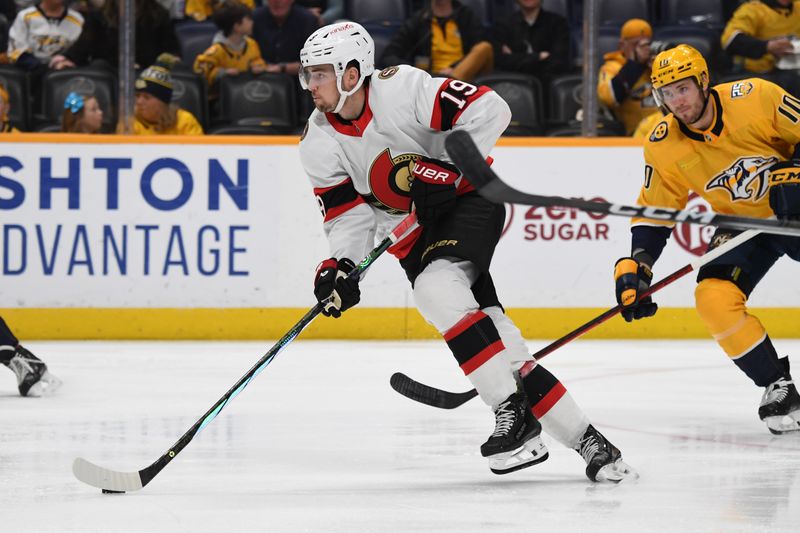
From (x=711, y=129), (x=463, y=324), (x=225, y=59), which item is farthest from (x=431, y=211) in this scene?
(x=225, y=59)

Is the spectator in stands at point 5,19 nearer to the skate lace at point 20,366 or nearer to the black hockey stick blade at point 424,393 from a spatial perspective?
the skate lace at point 20,366

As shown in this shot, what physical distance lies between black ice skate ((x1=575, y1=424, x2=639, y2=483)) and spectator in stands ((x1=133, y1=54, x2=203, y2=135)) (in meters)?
3.57

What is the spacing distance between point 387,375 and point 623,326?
5.18 ft

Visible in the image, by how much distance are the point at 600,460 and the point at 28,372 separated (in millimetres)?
2179

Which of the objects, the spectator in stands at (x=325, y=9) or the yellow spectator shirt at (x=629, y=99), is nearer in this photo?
the yellow spectator shirt at (x=629, y=99)

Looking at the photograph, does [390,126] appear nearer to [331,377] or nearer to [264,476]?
[264,476]

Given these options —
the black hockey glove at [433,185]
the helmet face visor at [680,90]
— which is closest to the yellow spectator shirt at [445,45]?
the helmet face visor at [680,90]

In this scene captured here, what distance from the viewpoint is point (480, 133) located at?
3.08m

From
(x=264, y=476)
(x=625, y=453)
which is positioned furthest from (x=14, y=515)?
(x=625, y=453)

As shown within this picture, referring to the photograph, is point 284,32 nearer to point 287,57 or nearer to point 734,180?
point 287,57

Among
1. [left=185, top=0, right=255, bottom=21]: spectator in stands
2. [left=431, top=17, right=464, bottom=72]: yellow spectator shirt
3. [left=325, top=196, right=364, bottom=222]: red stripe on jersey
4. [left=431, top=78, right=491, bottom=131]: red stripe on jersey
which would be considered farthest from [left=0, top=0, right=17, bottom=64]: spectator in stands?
[left=431, top=78, right=491, bottom=131]: red stripe on jersey

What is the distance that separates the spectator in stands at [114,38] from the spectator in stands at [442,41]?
3.53ft

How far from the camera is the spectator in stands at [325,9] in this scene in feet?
22.5

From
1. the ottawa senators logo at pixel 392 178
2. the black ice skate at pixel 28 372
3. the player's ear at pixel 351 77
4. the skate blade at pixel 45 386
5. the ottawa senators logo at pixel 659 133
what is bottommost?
the skate blade at pixel 45 386
